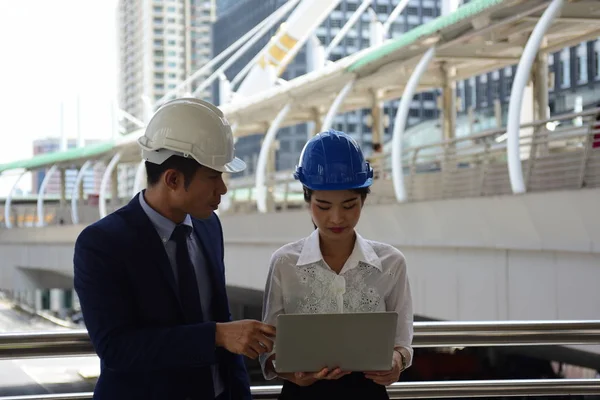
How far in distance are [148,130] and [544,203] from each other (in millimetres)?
9093

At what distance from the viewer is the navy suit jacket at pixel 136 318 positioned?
2178 mm

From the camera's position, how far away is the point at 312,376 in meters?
2.27

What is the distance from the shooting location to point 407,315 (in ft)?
8.07

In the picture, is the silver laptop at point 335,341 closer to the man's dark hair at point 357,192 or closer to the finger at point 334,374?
the finger at point 334,374

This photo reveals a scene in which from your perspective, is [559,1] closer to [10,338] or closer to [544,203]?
[544,203]

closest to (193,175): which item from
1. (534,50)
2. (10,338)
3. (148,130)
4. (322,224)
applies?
(148,130)

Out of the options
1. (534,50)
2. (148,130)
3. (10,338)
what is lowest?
(10,338)

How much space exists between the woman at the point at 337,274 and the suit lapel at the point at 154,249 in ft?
1.02

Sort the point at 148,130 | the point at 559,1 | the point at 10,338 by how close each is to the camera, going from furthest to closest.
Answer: the point at 559,1 → the point at 10,338 → the point at 148,130

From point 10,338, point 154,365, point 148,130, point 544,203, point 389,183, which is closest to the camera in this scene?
point 154,365

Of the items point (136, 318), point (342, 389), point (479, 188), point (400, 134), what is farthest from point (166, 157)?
point (400, 134)

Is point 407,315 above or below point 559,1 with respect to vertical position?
below

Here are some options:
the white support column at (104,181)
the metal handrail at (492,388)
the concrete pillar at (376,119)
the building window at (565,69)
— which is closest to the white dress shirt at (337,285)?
the metal handrail at (492,388)

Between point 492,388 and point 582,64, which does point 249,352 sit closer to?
point 492,388
